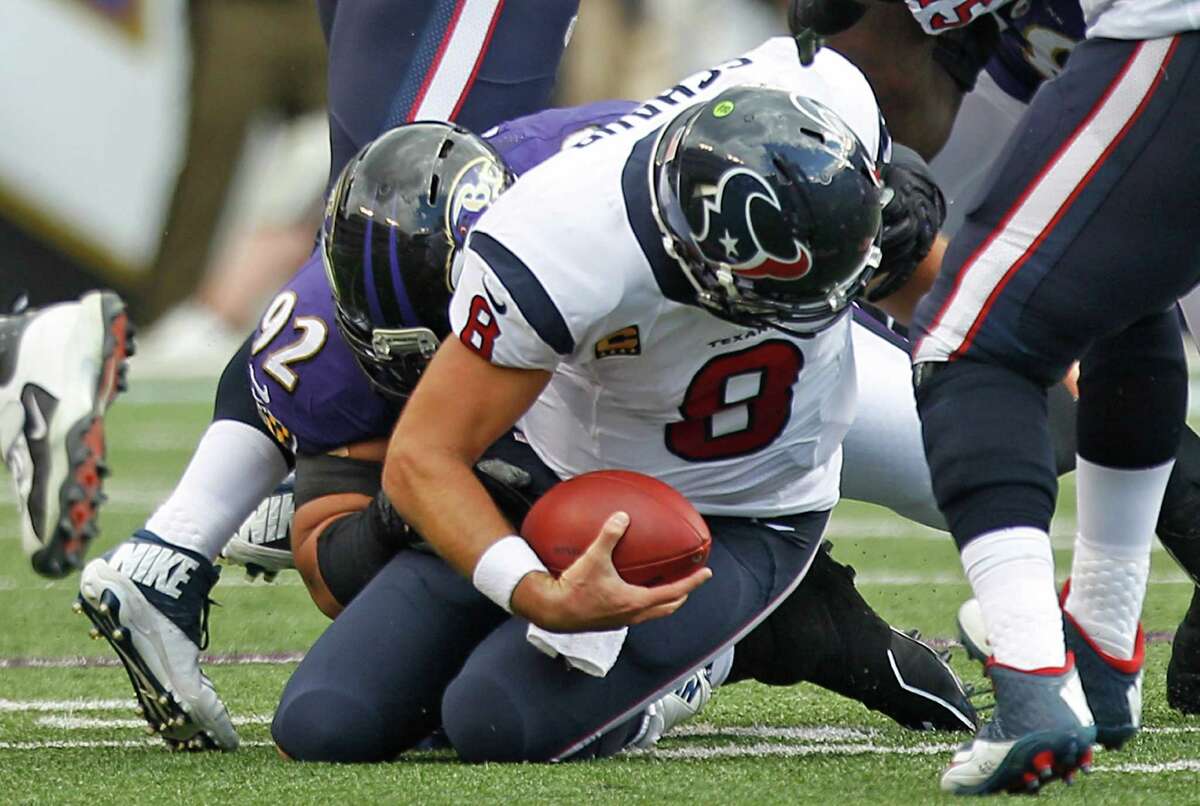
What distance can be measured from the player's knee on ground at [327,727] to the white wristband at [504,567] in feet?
1.03

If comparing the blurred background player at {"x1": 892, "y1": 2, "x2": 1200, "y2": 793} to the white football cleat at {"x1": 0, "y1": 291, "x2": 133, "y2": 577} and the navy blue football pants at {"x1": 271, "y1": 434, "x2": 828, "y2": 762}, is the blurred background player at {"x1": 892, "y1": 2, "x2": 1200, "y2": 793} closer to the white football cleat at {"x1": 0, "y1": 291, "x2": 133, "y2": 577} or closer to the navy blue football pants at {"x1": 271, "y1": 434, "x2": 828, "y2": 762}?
the navy blue football pants at {"x1": 271, "y1": 434, "x2": 828, "y2": 762}

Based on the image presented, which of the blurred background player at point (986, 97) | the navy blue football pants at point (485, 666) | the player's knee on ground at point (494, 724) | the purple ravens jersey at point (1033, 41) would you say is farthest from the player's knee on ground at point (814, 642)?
the purple ravens jersey at point (1033, 41)

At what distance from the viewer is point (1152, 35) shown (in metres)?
2.18

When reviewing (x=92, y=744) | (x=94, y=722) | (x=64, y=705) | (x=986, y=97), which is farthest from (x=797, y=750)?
(x=986, y=97)

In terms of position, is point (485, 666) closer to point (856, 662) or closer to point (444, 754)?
point (444, 754)

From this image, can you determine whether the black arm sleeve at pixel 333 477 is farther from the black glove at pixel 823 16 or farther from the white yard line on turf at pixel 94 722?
the black glove at pixel 823 16

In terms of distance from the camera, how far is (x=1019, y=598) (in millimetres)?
2150

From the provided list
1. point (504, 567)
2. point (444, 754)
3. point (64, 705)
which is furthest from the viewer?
point (64, 705)

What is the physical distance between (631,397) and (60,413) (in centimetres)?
73

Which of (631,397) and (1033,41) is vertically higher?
(1033,41)

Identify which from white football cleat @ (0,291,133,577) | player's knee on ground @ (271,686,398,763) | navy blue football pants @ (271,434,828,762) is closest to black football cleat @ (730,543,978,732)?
navy blue football pants @ (271,434,828,762)

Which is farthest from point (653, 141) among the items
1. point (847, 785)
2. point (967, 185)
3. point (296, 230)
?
point (296, 230)

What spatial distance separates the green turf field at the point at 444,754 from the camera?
7.47 ft

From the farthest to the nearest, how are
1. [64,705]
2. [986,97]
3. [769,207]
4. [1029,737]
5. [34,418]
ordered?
[986,97] < [64,705] < [34,418] < [769,207] < [1029,737]
